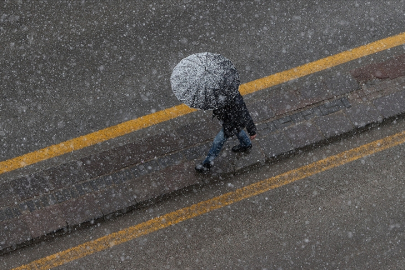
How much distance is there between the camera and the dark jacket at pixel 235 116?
16.5 ft

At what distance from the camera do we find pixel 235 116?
5.12 metres

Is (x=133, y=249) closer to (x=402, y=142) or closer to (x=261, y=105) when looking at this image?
(x=261, y=105)

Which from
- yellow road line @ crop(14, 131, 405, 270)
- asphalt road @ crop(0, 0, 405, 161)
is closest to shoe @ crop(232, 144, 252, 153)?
yellow road line @ crop(14, 131, 405, 270)

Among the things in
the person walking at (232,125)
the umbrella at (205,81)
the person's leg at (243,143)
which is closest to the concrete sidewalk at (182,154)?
the person's leg at (243,143)

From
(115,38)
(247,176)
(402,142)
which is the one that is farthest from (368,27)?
(115,38)

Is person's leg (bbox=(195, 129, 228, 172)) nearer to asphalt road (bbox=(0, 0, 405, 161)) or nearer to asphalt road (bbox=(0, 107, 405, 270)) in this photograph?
asphalt road (bbox=(0, 107, 405, 270))

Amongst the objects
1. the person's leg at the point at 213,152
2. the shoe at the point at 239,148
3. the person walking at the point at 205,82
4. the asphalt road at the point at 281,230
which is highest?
the person walking at the point at 205,82

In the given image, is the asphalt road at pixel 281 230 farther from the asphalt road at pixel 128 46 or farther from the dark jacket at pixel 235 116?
the asphalt road at pixel 128 46

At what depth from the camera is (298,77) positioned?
22.4 feet

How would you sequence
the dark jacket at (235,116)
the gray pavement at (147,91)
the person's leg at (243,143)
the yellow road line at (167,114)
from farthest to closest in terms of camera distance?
the yellow road line at (167,114)
the gray pavement at (147,91)
the person's leg at (243,143)
the dark jacket at (235,116)

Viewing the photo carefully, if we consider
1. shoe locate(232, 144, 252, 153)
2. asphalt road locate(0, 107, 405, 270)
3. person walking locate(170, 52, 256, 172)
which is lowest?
asphalt road locate(0, 107, 405, 270)

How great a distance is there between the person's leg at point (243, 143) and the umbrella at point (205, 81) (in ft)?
3.67

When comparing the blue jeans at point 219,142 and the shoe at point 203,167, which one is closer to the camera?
the blue jeans at point 219,142

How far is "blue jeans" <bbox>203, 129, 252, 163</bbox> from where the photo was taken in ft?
18.5
